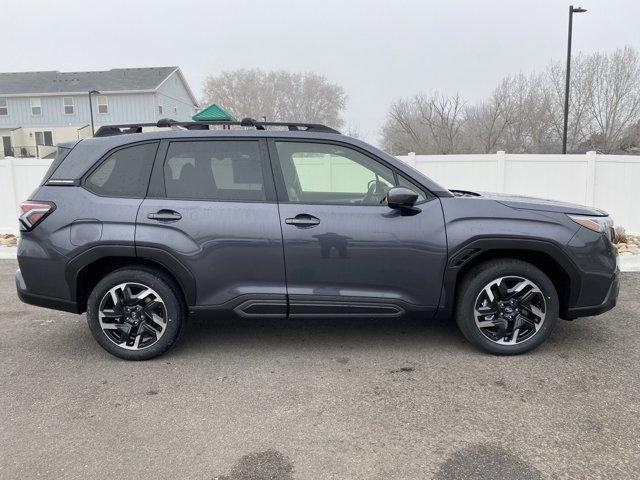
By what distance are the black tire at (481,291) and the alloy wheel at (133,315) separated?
2367 mm

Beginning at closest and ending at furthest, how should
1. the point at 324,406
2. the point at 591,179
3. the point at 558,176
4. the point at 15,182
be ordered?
the point at 324,406 < the point at 591,179 < the point at 558,176 < the point at 15,182

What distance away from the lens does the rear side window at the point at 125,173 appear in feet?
13.1

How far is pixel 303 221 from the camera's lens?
3.88m

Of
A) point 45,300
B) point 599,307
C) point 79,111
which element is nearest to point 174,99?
point 79,111

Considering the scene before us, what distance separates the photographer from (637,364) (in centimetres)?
390

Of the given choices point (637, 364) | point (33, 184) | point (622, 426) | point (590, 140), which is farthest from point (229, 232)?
point (590, 140)

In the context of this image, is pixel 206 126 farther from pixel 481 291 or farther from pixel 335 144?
pixel 481 291

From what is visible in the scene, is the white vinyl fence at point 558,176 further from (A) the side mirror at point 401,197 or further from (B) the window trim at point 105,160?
(B) the window trim at point 105,160

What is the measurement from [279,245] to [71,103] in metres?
38.9

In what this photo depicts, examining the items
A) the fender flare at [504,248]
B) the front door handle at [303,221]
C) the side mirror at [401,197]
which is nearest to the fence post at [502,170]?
the fender flare at [504,248]

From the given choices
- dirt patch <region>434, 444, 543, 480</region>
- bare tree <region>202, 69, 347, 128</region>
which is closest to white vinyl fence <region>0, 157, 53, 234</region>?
dirt patch <region>434, 444, 543, 480</region>

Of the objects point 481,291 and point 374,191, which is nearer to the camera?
point 481,291

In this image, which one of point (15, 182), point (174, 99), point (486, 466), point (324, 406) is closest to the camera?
point (486, 466)

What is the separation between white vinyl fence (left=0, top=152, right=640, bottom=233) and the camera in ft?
32.8
